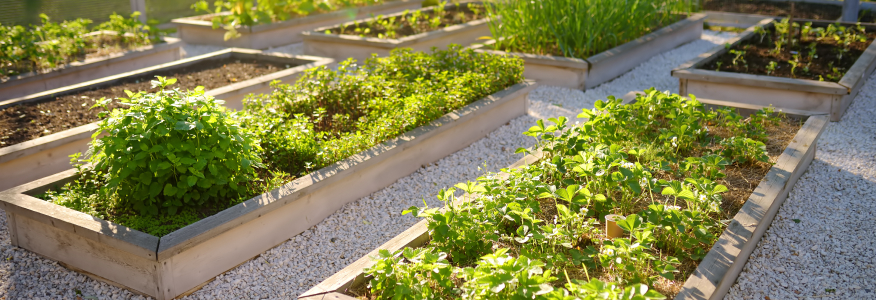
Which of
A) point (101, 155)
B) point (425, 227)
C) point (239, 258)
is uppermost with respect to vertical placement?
point (101, 155)

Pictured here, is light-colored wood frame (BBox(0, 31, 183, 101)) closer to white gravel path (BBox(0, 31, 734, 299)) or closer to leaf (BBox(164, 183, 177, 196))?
white gravel path (BBox(0, 31, 734, 299))

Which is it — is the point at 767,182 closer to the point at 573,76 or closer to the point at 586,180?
Answer: the point at 586,180

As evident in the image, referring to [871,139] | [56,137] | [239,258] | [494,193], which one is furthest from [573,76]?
[56,137]

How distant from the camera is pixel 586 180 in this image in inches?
137

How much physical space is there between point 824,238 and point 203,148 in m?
3.28

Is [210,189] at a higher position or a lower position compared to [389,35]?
lower

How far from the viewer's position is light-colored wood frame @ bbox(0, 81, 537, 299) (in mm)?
2971

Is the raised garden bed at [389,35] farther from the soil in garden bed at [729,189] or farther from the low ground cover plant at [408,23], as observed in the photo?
the soil in garden bed at [729,189]

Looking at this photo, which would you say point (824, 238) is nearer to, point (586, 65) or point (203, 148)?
point (586, 65)

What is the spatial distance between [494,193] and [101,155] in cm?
197

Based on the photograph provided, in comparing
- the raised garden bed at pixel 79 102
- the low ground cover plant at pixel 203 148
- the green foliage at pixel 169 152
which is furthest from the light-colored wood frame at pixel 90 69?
the green foliage at pixel 169 152

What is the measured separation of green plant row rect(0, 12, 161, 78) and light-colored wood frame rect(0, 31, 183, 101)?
0.45 ft

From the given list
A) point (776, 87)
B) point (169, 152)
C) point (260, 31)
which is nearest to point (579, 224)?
point (169, 152)

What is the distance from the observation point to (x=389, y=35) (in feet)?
24.8
